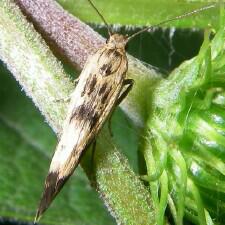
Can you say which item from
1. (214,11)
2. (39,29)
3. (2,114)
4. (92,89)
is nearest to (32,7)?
(39,29)

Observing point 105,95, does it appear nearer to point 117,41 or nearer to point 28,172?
point 117,41

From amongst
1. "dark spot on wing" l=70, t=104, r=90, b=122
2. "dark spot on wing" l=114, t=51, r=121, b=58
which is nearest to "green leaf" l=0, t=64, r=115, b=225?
"dark spot on wing" l=70, t=104, r=90, b=122

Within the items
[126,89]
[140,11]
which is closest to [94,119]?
[126,89]

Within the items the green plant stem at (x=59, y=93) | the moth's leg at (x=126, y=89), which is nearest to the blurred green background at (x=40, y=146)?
the moth's leg at (x=126, y=89)

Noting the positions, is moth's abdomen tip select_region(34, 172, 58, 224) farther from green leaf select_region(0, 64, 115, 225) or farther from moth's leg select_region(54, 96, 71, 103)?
green leaf select_region(0, 64, 115, 225)

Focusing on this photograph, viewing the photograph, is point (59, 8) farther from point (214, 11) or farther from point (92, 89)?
point (214, 11)

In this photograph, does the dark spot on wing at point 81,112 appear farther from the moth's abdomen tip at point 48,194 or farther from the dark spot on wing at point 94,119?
the moth's abdomen tip at point 48,194

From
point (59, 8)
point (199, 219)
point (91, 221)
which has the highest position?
point (59, 8)
